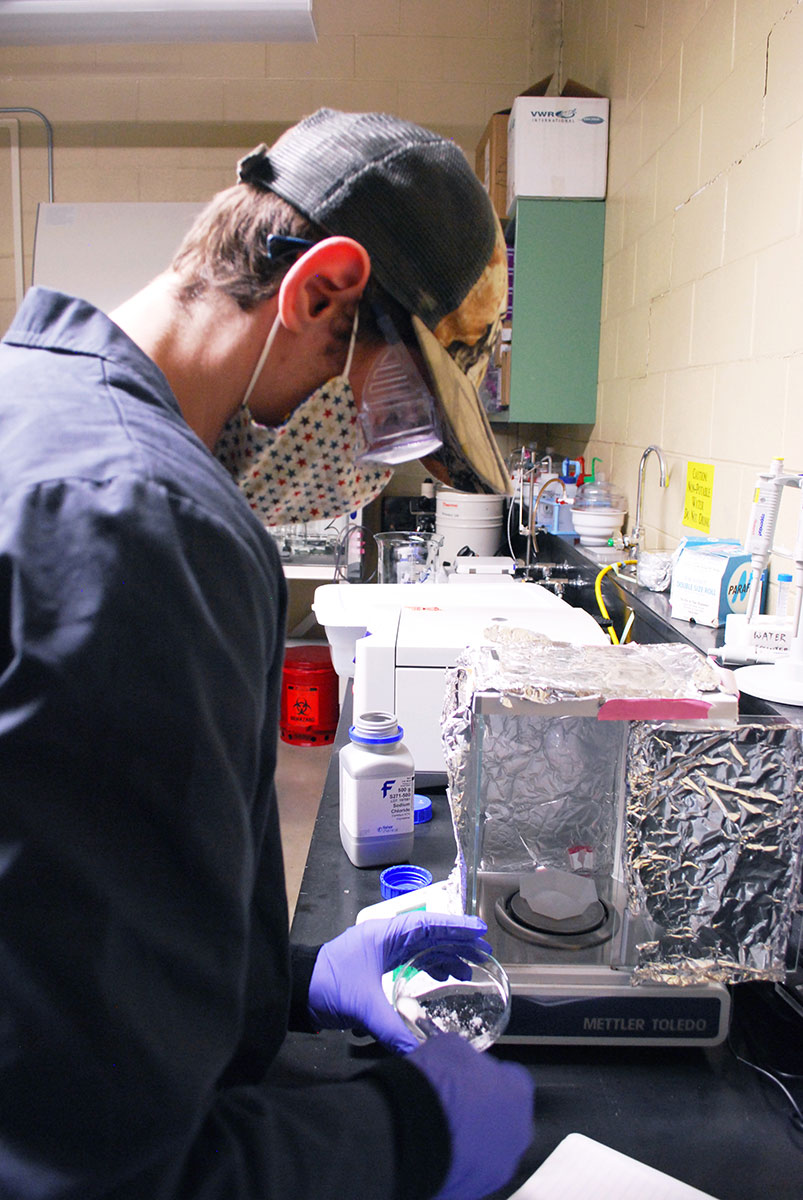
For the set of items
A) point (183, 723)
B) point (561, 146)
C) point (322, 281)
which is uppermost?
point (561, 146)

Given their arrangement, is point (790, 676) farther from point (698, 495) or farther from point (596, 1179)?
point (698, 495)

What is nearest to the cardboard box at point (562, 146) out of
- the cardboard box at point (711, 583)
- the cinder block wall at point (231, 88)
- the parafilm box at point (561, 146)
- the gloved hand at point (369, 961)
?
the parafilm box at point (561, 146)

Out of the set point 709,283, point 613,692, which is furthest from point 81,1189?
point 709,283

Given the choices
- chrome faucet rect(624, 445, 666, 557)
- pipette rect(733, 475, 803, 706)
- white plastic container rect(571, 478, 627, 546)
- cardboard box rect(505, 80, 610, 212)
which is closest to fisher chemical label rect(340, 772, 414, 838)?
pipette rect(733, 475, 803, 706)

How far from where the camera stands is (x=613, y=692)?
0.84m

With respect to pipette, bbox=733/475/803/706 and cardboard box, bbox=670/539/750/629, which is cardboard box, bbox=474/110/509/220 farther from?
pipette, bbox=733/475/803/706

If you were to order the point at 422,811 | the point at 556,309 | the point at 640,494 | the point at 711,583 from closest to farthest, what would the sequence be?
1. the point at 422,811
2. the point at 711,583
3. the point at 640,494
4. the point at 556,309

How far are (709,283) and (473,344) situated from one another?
4.91ft

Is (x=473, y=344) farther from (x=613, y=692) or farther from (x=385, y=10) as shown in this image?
(x=385, y=10)

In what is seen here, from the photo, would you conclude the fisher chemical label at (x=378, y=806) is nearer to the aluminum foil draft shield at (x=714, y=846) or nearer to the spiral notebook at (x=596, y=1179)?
the aluminum foil draft shield at (x=714, y=846)

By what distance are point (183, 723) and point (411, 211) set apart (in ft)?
1.62

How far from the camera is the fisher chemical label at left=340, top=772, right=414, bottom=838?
1.14 meters

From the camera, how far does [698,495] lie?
213 cm

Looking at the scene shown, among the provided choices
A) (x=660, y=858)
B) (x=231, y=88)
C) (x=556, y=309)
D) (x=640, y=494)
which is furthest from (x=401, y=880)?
(x=231, y=88)
